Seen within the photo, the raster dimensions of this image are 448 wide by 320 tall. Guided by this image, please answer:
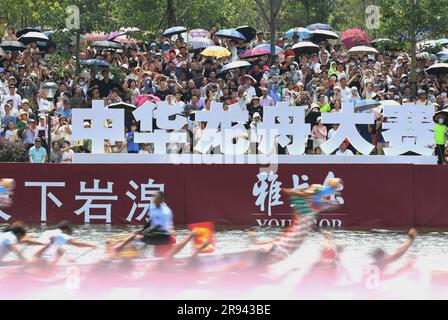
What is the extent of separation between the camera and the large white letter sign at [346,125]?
1074 inches

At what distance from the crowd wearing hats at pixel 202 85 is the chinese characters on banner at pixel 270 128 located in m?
0.37

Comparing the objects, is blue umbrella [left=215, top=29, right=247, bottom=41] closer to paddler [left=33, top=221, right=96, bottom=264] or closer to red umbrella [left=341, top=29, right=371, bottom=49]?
red umbrella [left=341, top=29, right=371, bottom=49]

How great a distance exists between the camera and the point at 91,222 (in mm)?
27000

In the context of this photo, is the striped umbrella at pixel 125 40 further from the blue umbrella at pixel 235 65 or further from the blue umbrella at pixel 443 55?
the blue umbrella at pixel 443 55

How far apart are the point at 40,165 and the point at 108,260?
23.6 ft

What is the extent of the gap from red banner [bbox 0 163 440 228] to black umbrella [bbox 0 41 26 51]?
8.50 metres

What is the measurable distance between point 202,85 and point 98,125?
15.0ft

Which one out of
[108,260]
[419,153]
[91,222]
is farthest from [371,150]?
[108,260]

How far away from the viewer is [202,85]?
30828mm

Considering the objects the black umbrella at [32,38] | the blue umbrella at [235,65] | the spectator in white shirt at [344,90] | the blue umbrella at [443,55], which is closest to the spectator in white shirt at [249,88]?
the blue umbrella at [235,65]

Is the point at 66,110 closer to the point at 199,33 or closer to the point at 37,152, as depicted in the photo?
the point at 37,152

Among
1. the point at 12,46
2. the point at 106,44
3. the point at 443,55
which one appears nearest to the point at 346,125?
the point at 443,55
